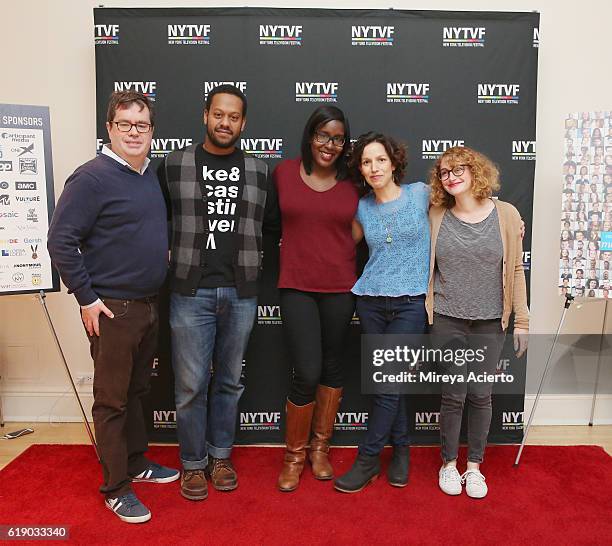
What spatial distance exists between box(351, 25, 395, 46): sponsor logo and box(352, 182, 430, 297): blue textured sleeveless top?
94 centimetres

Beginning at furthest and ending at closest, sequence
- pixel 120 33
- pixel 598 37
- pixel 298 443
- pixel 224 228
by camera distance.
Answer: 1. pixel 598 37
2. pixel 120 33
3. pixel 298 443
4. pixel 224 228

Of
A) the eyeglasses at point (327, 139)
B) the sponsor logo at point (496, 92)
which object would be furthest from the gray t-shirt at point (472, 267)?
the sponsor logo at point (496, 92)

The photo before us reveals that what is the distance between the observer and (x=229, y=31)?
2.74 m

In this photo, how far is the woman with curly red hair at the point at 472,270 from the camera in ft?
7.41

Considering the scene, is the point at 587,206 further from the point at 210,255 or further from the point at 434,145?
the point at 210,255

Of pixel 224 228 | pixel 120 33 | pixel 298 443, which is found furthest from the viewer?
pixel 120 33

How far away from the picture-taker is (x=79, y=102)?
2975 millimetres

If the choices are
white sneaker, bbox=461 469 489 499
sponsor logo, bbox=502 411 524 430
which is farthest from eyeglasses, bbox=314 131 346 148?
sponsor logo, bbox=502 411 524 430

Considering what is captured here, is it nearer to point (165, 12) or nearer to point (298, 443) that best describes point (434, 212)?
point (298, 443)

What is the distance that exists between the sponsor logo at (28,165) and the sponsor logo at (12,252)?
1.21 ft

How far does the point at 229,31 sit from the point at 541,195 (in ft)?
6.33

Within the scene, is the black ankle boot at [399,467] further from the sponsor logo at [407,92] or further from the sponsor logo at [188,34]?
the sponsor logo at [188,34]

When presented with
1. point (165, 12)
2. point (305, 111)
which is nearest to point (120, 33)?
point (165, 12)

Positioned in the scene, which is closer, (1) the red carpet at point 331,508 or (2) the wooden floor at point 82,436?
(1) the red carpet at point 331,508
